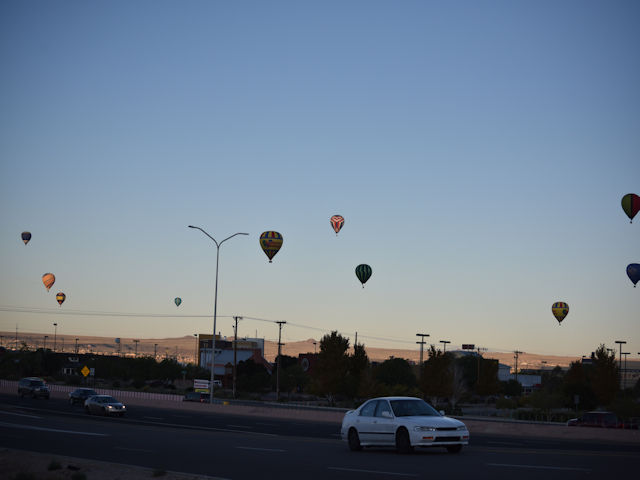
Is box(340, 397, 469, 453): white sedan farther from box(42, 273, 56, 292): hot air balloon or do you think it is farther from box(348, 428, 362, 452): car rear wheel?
box(42, 273, 56, 292): hot air balloon

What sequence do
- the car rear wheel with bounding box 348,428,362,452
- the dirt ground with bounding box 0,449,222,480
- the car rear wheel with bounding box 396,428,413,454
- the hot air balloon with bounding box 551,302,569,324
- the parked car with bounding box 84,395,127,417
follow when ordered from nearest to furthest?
the dirt ground with bounding box 0,449,222,480
the car rear wheel with bounding box 396,428,413,454
the car rear wheel with bounding box 348,428,362,452
the parked car with bounding box 84,395,127,417
the hot air balloon with bounding box 551,302,569,324

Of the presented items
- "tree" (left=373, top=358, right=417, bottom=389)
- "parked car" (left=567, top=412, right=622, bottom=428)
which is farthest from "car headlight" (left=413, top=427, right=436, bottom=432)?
"tree" (left=373, top=358, right=417, bottom=389)

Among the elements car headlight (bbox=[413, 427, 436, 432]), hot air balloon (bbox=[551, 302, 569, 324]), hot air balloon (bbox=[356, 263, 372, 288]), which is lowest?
car headlight (bbox=[413, 427, 436, 432])

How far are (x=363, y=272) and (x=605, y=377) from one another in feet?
92.7

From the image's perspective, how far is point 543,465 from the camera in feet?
54.7

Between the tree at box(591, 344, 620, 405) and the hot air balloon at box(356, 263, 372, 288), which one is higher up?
the hot air balloon at box(356, 263, 372, 288)

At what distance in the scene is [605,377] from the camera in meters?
85.4

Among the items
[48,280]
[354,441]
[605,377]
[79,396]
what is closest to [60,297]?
[48,280]

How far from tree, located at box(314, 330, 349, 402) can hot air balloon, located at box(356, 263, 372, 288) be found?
21.8ft

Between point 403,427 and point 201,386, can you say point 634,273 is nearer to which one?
point 201,386

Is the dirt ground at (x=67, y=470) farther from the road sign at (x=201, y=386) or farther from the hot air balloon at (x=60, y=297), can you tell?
the hot air balloon at (x=60, y=297)

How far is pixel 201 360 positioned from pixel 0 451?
16914 cm

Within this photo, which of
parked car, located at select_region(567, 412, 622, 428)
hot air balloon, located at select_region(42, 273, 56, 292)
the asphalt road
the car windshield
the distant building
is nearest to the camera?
the asphalt road

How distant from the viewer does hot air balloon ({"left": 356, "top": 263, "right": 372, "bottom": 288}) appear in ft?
288
